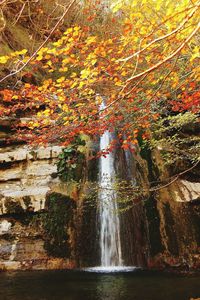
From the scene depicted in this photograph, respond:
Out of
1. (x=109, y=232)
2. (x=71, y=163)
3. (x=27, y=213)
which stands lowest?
(x=109, y=232)

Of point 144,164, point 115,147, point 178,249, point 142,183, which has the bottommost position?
point 178,249

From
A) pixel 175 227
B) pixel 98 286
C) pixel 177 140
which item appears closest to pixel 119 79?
pixel 177 140

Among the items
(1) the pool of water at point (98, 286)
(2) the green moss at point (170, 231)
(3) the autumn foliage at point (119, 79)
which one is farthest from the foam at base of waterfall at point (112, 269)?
(3) the autumn foliage at point (119, 79)

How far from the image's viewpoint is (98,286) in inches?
206

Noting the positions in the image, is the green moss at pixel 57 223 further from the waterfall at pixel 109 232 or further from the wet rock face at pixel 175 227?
the wet rock face at pixel 175 227

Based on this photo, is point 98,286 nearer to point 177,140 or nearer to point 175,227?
point 175,227

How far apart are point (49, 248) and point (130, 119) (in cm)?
413

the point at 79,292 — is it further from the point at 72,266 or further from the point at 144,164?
the point at 144,164

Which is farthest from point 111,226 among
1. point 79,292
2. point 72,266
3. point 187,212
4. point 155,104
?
point 155,104

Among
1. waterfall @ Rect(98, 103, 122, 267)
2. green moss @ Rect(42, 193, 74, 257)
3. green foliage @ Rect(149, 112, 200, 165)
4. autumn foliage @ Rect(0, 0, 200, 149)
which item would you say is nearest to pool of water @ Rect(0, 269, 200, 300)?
waterfall @ Rect(98, 103, 122, 267)

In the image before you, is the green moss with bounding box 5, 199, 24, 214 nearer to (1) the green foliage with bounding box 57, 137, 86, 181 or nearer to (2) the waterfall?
(1) the green foliage with bounding box 57, 137, 86, 181

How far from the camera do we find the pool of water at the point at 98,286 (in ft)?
15.4

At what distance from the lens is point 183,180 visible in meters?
8.39

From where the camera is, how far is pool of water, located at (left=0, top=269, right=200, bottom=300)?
470cm
